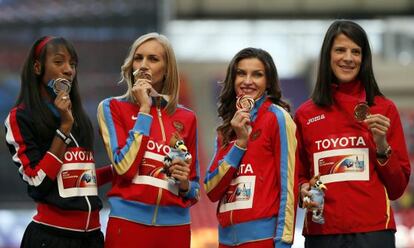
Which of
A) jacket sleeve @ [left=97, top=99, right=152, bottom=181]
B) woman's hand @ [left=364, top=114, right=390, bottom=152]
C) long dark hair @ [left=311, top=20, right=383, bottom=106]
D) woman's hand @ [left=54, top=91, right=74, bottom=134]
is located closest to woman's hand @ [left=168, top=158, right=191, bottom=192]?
jacket sleeve @ [left=97, top=99, right=152, bottom=181]

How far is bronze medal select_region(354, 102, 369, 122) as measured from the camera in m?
4.38

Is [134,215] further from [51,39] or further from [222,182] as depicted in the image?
[51,39]

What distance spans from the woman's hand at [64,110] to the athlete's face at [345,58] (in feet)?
4.18

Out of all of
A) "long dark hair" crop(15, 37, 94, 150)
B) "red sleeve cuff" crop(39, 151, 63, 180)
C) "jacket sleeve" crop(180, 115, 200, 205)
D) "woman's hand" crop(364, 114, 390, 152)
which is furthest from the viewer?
"jacket sleeve" crop(180, 115, 200, 205)

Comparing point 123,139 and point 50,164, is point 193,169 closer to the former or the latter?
point 123,139

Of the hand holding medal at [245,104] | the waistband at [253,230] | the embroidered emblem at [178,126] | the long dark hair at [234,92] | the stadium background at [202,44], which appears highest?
the stadium background at [202,44]

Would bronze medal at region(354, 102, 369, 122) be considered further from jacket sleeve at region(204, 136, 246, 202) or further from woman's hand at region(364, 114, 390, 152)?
jacket sleeve at region(204, 136, 246, 202)

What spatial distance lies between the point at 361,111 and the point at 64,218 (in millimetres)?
1468

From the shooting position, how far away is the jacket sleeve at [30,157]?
4348mm

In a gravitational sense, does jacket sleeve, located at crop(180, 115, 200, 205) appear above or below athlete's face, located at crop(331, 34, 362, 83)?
below

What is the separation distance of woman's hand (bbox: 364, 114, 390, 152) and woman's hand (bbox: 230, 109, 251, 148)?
0.58m

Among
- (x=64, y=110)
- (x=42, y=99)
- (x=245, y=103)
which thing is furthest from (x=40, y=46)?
(x=245, y=103)

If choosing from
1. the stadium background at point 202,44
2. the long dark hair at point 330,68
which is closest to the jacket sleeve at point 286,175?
the long dark hair at point 330,68

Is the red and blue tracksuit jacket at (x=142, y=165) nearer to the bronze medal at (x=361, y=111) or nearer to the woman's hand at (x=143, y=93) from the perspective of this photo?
the woman's hand at (x=143, y=93)
